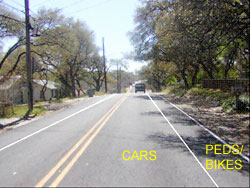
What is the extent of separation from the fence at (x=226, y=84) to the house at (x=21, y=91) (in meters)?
16.0

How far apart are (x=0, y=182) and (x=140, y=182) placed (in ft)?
9.27

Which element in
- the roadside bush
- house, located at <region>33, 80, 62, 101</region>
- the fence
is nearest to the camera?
the roadside bush

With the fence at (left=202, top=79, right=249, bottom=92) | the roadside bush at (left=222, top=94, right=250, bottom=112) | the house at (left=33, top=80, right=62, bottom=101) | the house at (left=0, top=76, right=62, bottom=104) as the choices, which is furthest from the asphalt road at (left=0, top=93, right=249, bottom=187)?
the house at (left=33, top=80, right=62, bottom=101)

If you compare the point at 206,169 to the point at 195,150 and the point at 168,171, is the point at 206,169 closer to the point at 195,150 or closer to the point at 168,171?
the point at 168,171

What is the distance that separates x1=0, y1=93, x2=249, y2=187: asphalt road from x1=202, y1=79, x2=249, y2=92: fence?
33.0ft

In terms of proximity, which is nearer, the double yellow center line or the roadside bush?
the double yellow center line

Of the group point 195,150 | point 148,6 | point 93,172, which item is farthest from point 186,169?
point 148,6

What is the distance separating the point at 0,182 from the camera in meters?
4.86

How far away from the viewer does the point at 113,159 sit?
19.6 feet

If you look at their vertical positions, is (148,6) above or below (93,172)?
above

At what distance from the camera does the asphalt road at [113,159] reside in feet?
15.5

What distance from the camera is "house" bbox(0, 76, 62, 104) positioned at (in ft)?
53.7

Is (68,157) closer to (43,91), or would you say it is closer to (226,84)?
(226,84)

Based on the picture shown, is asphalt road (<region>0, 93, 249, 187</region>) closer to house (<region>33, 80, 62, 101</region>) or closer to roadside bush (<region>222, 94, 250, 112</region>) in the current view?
roadside bush (<region>222, 94, 250, 112</region>)
